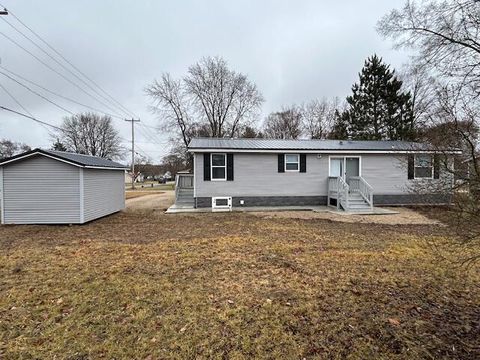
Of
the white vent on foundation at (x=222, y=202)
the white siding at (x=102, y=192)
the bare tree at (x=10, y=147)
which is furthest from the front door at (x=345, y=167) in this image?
the bare tree at (x=10, y=147)

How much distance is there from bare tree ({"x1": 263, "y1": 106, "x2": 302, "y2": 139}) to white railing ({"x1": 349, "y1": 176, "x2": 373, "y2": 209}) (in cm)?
2141

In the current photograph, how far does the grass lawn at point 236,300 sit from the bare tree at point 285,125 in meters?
29.5

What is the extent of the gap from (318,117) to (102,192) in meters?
29.6

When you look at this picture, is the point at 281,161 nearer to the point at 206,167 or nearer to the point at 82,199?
the point at 206,167

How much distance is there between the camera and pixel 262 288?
396 centimetres

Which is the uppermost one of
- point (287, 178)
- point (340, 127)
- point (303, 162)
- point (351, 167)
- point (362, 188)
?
point (340, 127)

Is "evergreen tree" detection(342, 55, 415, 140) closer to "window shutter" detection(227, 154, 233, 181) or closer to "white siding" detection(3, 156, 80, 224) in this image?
"window shutter" detection(227, 154, 233, 181)

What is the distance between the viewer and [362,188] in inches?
521

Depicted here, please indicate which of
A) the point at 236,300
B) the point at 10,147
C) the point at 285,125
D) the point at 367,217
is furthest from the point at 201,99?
the point at 10,147

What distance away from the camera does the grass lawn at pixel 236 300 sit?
2586 mm

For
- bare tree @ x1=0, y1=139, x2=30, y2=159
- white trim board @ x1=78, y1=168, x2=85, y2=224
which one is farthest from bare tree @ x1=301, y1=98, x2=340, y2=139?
bare tree @ x1=0, y1=139, x2=30, y2=159

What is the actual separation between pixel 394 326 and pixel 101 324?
315 centimetres

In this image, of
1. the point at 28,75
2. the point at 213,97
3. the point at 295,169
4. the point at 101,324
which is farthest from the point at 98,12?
the point at 213,97

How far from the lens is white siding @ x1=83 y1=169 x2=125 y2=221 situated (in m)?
10.1
